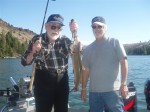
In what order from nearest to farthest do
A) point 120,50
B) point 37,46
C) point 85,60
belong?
point 37,46, point 120,50, point 85,60

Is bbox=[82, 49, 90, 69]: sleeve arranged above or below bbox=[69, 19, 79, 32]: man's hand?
below

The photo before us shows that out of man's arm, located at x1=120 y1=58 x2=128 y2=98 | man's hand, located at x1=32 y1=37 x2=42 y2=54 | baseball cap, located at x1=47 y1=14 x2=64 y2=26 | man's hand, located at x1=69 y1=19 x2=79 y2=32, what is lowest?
man's arm, located at x1=120 y1=58 x2=128 y2=98

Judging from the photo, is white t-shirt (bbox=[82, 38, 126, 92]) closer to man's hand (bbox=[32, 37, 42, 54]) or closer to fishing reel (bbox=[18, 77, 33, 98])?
man's hand (bbox=[32, 37, 42, 54])

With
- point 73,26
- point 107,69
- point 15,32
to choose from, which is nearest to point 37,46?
point 73,26

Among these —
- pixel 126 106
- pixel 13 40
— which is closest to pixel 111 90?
pixel 126 106

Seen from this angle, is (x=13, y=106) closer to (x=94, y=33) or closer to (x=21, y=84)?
(x=21, y=84)

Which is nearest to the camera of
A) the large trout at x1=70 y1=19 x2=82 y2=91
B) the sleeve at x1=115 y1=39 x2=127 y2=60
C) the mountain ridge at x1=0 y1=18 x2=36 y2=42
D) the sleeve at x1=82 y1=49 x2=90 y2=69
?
the sleeve at x1=115 y1=39 x2=127 y2=60

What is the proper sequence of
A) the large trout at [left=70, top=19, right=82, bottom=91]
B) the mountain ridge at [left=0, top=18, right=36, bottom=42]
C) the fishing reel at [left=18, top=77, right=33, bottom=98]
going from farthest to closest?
the mountain ridge at [left=0, top=18, right=36, bottom=42]
the fishing reel at [left=18, top=77, right=33, bottom=98]
the large trout at [left=70, top=19, right=82, bottom=91]

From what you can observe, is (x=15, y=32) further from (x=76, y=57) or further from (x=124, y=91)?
(x=124, y=91)

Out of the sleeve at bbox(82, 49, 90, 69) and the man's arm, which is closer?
the man's arm

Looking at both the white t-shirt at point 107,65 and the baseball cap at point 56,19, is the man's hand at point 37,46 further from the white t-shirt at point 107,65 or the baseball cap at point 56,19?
the white t-shirt at point 107,65

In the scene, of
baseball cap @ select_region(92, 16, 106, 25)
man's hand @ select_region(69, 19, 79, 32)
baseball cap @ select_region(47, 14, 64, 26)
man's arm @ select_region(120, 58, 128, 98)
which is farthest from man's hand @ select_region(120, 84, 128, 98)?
baseball cap @ select_region(47, 14, 64, 26)

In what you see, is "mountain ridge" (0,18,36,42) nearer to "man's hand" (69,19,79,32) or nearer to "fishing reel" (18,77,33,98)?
"fishing reel" (18,77,33,98)

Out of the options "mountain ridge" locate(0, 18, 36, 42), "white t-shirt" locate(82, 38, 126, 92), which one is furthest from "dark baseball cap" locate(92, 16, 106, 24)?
"mountain ridge" locate(0, 18, 36, 42)
